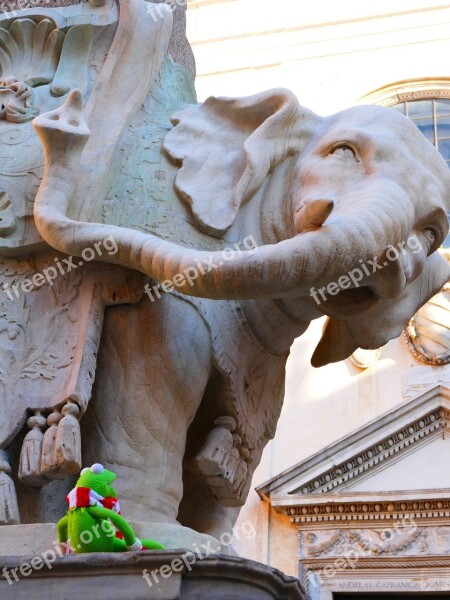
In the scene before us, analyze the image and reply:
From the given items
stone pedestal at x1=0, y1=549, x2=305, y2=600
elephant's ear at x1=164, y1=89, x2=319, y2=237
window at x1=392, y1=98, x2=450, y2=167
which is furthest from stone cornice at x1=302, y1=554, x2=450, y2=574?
stone pedestal at x1=0, y1=549, x2=305, y2=600

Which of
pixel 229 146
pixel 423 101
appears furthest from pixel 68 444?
pixel 423 101

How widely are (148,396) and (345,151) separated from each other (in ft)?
1.85

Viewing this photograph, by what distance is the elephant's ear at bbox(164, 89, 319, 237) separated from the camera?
6.54 ft

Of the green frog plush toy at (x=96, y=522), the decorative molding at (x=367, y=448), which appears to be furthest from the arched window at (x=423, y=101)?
the green frog plush toy at (x=96, y=522)

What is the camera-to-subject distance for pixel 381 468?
9.11 meters

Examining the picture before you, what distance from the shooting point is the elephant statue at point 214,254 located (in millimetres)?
1736

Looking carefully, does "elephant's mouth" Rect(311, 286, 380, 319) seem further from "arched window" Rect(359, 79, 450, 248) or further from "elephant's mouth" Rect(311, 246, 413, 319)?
"arched window" Rect(359, 79, 450, 248)

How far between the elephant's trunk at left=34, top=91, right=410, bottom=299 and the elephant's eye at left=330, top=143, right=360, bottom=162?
175mm

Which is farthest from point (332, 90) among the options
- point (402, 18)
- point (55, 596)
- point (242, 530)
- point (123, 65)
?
point (55, 596)

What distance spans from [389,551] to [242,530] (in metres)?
1.35

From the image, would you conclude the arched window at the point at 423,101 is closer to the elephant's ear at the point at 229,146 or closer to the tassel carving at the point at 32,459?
the elephant's ear at the point at 229,146

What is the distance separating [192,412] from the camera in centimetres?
191

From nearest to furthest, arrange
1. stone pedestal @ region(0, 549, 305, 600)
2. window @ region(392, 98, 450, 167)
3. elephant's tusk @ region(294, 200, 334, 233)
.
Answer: stone pedestal @ region(0, 549, 305, 600), elephant's tusk @ region(294, 200, 334, 233), window @ region(392, 98, 450, 167)

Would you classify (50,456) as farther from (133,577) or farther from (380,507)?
(380,507)
